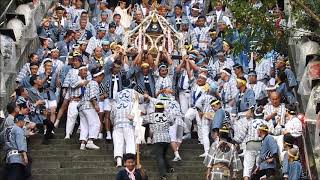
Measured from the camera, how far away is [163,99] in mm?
20734

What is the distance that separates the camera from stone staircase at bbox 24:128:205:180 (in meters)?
18.8

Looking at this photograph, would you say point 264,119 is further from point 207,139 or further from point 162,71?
point 162,71

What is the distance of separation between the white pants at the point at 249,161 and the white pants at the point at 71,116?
13.8ft

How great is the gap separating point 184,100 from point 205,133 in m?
2.03

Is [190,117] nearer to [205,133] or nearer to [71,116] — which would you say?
[205,133]

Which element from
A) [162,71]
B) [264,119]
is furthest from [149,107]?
[264,119]

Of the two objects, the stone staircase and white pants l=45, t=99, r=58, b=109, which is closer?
the stone staircase

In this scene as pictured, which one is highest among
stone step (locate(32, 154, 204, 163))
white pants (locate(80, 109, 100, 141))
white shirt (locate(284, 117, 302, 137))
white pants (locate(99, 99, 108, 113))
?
white pants (locate(99, 99, 108, 113))

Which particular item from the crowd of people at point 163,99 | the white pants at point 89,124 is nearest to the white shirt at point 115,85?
the crowd of people at point 163,99

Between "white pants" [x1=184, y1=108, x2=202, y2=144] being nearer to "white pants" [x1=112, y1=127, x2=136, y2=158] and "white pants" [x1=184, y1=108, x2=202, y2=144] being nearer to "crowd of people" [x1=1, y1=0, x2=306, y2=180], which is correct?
"crowd of people" [x1=1, y1=0, x2=306, y2=180]

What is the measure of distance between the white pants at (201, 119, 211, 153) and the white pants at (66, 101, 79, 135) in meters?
2.87

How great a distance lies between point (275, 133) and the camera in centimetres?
1938

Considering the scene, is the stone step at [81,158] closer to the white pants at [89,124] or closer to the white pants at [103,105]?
the white pants at [89,124]

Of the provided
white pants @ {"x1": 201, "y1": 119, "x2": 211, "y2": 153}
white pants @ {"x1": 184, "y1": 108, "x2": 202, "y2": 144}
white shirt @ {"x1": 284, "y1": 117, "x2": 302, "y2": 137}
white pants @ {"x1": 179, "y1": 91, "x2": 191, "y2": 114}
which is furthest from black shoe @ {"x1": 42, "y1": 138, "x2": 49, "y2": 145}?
white shirt @ {"x1": 284, "y1": 117, "x2": 302, "y2": 137}
